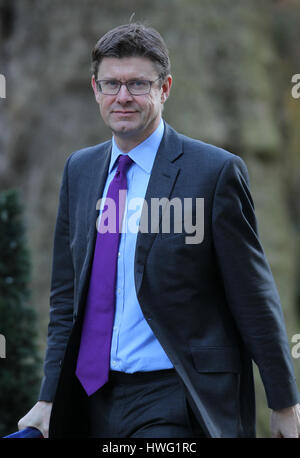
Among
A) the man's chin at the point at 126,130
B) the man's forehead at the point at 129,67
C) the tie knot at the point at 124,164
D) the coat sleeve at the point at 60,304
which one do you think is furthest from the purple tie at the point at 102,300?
the man's forehead at the point at 129,67

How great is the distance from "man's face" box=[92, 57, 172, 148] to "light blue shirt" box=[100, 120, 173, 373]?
0.11 metres

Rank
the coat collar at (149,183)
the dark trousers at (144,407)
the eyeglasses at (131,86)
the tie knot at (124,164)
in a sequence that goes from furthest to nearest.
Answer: the tie knot at (124,164)
the eyeglasses at (131,86)
the coat collar at (149,183)
the dark trousers at (144,407)

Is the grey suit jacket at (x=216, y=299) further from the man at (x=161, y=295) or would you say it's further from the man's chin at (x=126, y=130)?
the man's chin at (x=126, y=130)

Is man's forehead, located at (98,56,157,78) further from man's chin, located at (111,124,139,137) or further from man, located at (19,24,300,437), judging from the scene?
man's chin, located at (111,124,139,137)

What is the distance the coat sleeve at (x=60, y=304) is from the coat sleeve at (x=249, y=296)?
827 millimetres

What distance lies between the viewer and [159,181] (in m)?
3.11

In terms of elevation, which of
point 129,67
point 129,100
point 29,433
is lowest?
point 29,433

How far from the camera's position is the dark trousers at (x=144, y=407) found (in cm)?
292

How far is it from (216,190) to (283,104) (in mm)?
6208

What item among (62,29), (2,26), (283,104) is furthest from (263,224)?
(2,26)

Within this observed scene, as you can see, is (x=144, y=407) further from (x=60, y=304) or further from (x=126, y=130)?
(x=126, y=130)

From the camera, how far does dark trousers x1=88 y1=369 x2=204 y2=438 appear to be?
2918 millimetres

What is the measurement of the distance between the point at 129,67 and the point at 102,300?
0.99m

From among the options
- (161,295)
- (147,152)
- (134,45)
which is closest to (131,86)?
(134,45)
